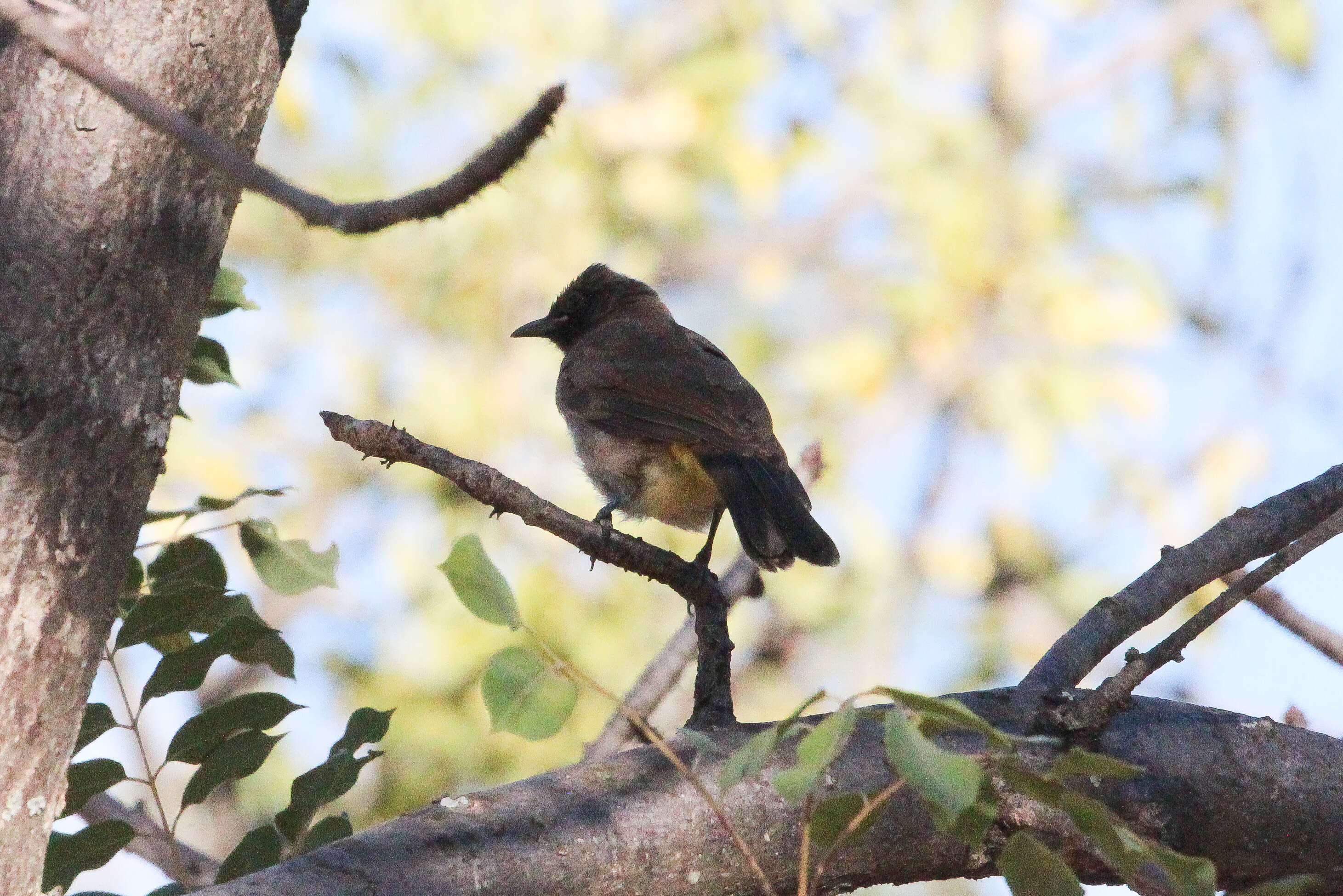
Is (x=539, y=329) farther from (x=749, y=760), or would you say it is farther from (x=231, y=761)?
(x=749, y=760)

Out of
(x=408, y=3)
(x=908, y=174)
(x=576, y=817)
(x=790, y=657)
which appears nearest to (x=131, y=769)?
(x=790, y=657)

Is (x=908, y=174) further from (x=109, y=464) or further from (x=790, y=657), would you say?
(x=109, y=464)

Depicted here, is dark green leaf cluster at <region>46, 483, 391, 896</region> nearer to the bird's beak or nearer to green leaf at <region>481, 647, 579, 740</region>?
green leaf at <region>481, 647, 579, 740</region>

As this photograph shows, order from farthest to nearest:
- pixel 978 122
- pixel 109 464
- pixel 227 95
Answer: pixel 978 122 < pixel 227 95 < pixel 109 464

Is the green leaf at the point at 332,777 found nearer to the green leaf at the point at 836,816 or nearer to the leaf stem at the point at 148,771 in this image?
the leaf stem at the point at 148,771

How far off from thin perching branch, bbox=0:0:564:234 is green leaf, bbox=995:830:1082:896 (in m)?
0.90

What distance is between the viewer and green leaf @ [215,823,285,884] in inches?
85.1

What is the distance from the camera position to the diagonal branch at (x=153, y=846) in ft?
7.76

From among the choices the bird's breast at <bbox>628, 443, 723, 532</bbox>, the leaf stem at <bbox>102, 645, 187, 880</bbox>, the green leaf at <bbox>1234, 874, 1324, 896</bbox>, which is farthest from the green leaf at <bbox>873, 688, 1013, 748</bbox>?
the bird's breast at <bbox>628, 443, 723, 532</bbox>

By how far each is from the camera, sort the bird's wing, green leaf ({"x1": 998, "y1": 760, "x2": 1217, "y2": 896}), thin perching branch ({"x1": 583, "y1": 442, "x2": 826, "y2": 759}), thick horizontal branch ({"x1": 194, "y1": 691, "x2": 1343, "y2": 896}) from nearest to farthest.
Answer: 1. green leaf ({"x1": 998, "y1": 760, "x2": 1217, "y2": 896})
2. thick horizontal branch ({"x1": 194, "y1": 691, "x2": 1343, "y2": 896})
3. thin perching branch ({"x1": 583, "y1": 442, "x2": 826, "y2": 759})
4. the bird's wing

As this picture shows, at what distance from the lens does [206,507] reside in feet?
7.86

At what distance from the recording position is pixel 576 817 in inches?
74.4

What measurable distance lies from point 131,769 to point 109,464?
16.7 ft

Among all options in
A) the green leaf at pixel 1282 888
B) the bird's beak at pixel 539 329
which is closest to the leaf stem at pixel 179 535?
the green leaf at pixel 1282 888
